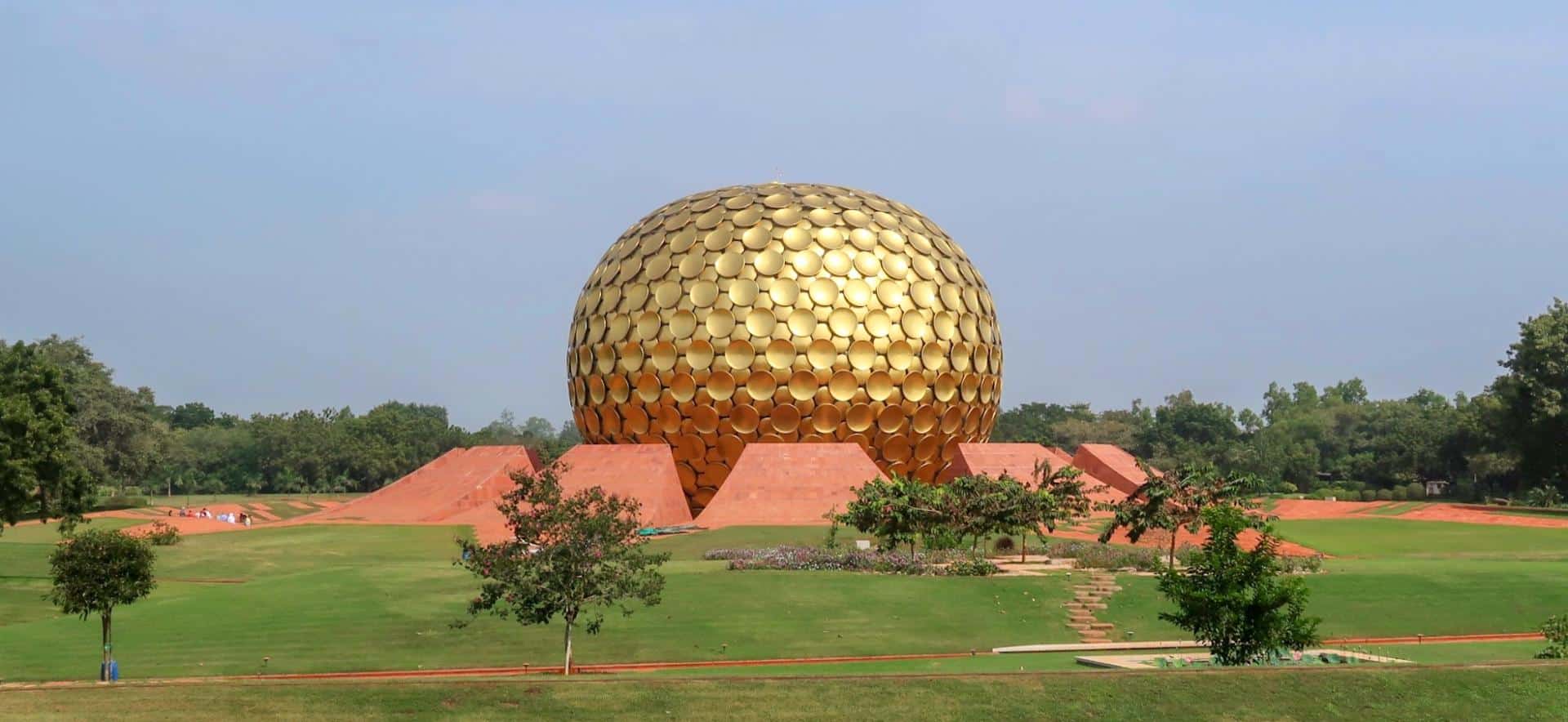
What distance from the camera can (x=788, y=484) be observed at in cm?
3459

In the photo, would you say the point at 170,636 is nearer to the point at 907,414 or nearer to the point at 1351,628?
the point at 1351,628

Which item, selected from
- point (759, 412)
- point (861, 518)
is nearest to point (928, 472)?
point (759, 412)

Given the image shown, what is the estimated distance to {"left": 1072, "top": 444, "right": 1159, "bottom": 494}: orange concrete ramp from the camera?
39594 millimetres

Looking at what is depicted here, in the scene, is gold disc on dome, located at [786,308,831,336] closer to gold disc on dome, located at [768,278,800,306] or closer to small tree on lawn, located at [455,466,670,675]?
gold disc on dome, located at [768,278,800,306]

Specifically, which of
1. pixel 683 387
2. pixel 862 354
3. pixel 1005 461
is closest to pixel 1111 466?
pixel 1005 461

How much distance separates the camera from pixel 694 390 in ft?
122

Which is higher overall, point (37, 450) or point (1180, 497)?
point (37, 450)

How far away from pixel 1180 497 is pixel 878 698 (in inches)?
601

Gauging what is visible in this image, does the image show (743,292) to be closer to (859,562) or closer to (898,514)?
(898,514)

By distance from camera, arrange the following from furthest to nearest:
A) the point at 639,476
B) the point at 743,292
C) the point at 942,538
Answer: the point at 743,292 < the point at 639,476 < the point at 942,538

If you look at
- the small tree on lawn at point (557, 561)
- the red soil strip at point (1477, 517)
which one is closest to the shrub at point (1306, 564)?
the small tree on lawn at point (557, 561)

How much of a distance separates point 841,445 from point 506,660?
18.7 metres

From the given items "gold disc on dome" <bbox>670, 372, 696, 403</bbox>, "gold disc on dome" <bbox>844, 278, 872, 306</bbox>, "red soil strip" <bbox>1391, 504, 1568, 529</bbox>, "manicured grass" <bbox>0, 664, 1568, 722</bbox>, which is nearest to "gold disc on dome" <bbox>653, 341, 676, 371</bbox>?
"gold disc on dome" <bbox>670, 372, 696, 403</bbox>

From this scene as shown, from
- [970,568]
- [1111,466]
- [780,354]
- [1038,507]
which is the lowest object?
[970,568]
